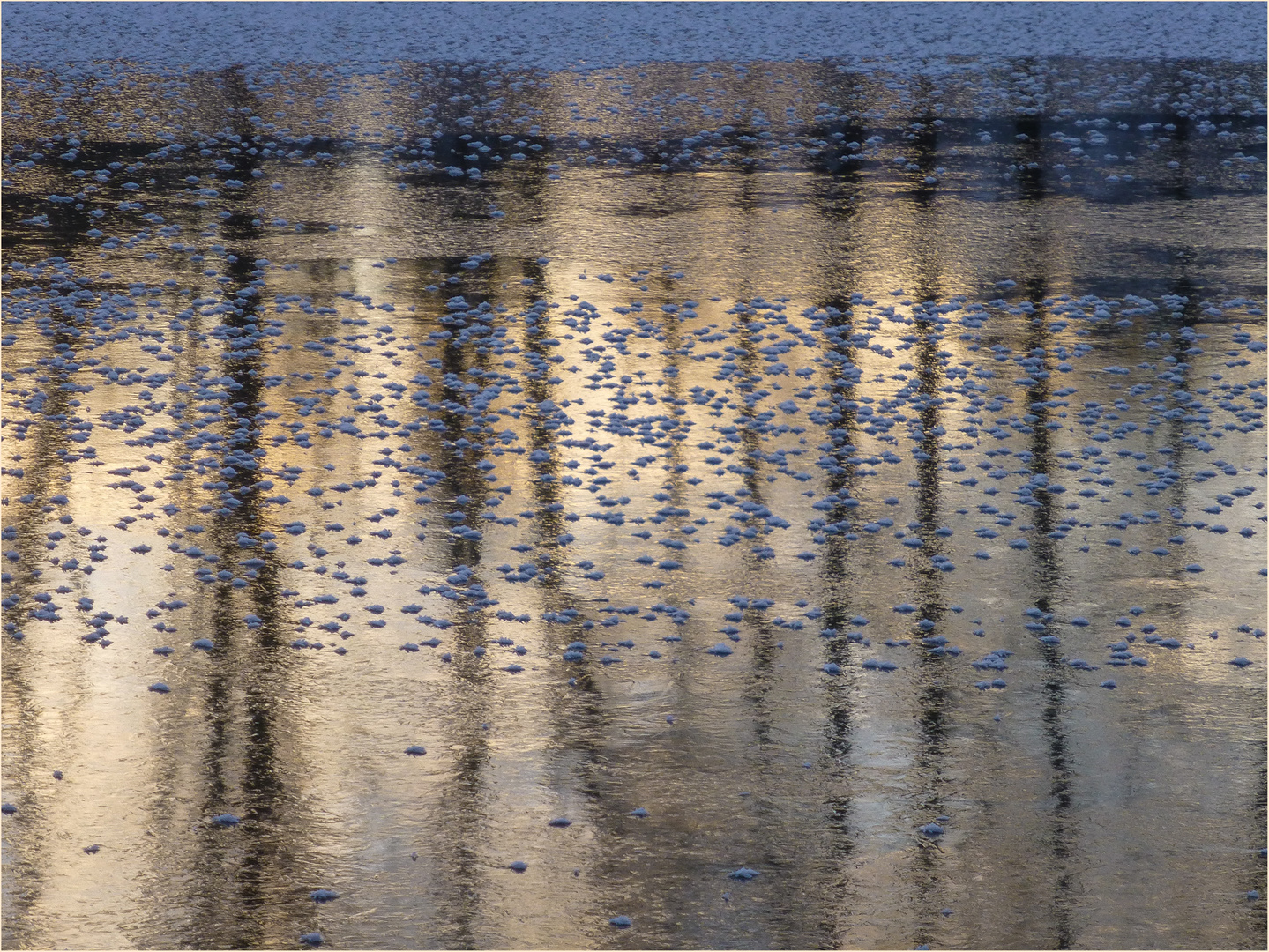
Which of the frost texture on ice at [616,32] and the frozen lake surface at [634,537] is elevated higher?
the frost texture on ice at [616,32]

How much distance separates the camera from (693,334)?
1158 centimetres

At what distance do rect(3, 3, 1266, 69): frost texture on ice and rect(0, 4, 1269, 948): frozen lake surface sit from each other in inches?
172

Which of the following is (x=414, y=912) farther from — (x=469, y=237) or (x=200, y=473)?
(x=469, y=237)

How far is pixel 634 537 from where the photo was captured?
8633 mm

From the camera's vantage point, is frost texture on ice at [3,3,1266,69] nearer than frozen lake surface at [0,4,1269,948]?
No

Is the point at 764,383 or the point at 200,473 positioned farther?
the point at 764,383

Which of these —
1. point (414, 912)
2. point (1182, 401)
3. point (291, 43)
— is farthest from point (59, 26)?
point (414, 912)

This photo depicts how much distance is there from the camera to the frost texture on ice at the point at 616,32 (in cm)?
2130

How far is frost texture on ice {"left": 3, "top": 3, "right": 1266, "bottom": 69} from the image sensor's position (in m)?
21.3

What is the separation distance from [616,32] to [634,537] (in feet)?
51.6

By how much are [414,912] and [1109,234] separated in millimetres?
10363

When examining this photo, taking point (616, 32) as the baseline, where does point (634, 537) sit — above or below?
below

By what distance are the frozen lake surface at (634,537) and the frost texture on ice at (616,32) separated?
4.37 metres

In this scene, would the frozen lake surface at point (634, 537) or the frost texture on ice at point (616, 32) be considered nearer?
the frozen lake surface at point (634, 537)
